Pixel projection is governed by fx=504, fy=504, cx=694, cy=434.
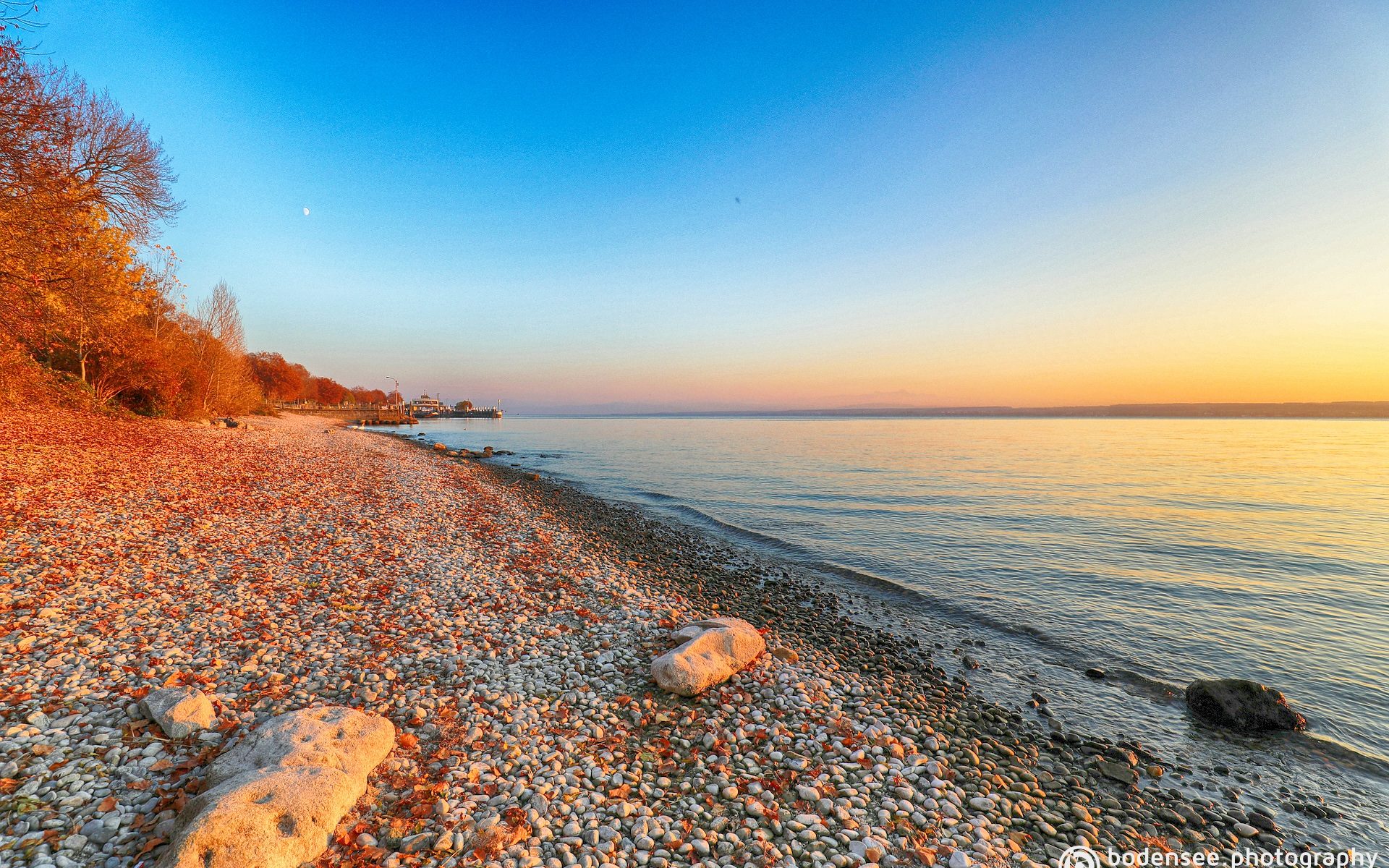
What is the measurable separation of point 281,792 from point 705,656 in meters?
5.57

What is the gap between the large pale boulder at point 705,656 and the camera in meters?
7.98

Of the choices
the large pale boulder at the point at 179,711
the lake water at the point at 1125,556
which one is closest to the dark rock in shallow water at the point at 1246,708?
the lake water at the point at 1125,556

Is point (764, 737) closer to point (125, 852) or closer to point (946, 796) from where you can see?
point (946, 796)

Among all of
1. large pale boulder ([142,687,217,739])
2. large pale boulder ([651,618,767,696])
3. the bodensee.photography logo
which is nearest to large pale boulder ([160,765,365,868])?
large pale boulder ([142,687,217,739])

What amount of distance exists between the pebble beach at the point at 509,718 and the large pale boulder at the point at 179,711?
0.12 metres

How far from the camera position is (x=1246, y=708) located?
8.56m

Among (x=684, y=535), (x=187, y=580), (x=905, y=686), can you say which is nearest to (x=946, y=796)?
(x=905, y=686)

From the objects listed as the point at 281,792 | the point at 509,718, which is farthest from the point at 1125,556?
the point at 281,792

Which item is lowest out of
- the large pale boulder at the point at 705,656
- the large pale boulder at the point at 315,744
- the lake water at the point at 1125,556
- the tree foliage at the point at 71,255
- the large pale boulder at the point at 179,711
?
the lake water at the point at 1125,556

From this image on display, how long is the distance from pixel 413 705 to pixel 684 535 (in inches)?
570

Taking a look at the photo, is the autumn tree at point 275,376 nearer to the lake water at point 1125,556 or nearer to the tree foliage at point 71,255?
the tree foliage at point 71,255

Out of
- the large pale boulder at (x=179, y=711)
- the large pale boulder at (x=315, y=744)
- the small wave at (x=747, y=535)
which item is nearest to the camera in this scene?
the large pale boulder at (x=315, y=744)

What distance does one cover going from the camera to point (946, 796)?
6.09 metres

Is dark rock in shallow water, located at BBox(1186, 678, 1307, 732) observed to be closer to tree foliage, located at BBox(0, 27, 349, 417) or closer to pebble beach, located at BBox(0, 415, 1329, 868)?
pebble beach, located at BBox(0, 415, 1329, 868)
